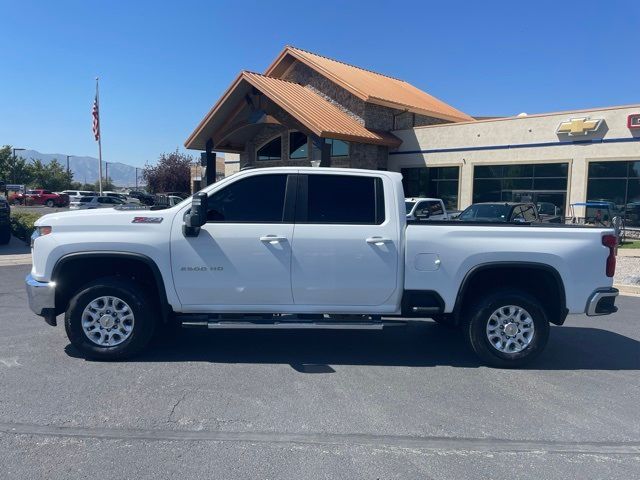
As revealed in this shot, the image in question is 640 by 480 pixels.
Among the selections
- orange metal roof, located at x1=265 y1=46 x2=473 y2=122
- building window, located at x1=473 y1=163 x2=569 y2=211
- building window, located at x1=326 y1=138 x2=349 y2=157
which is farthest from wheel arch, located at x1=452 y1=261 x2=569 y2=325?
building window, located at x1=326 y1=138 x2=349 y2=157

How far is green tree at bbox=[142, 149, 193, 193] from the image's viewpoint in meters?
53.4

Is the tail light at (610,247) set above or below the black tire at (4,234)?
above

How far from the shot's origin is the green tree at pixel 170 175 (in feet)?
175

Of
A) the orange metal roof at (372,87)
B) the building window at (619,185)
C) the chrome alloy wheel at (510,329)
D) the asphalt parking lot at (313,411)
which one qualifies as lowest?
the asphalt parking lot at (313,411)

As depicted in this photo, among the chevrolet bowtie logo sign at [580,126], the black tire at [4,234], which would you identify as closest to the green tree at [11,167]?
the black tire at [4,234]

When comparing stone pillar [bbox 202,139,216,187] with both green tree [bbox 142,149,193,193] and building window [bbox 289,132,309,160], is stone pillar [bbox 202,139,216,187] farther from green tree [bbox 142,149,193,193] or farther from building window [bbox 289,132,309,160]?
green tree [bbox 142,149,193,193]

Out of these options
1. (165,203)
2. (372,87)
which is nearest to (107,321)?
(165,203)

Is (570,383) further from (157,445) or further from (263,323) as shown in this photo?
(157,445)

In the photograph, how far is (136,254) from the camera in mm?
5340

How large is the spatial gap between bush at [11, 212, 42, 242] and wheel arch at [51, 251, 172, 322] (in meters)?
12.2

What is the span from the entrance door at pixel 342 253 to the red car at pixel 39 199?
52276mm

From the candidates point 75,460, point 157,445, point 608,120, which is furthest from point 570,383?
point 608,120

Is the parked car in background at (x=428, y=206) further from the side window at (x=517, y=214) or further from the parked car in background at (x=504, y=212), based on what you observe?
the side window at (x=517, y=214)

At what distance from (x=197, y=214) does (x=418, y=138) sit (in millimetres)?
22475
